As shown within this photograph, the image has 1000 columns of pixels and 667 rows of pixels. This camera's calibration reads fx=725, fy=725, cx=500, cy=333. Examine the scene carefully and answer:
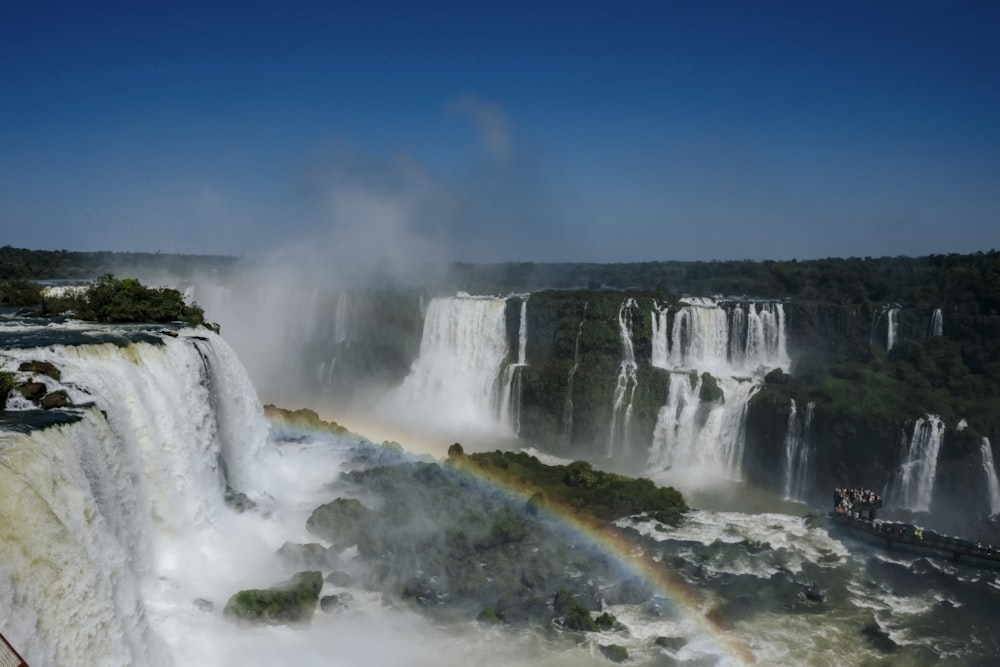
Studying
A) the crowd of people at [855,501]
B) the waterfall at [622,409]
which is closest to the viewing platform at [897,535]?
the crowd of people at [855,501]

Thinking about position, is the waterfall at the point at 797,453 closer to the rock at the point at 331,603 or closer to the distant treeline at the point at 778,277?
the distant treeline at the point at 778,277

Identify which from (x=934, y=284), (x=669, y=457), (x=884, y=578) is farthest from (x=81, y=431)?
(x=934, y=284)

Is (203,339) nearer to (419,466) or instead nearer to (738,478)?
(419,466)

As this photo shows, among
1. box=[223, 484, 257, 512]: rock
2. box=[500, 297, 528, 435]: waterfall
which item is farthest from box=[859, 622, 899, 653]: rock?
box=[500, 297, 528, 435]: waterfall

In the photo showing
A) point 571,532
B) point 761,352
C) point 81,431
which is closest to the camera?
point 81,431

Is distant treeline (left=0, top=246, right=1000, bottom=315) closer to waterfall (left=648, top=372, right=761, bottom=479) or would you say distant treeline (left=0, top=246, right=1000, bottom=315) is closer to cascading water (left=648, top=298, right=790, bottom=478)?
cascading water (left=648, top=298, right=790, bottom=478)
